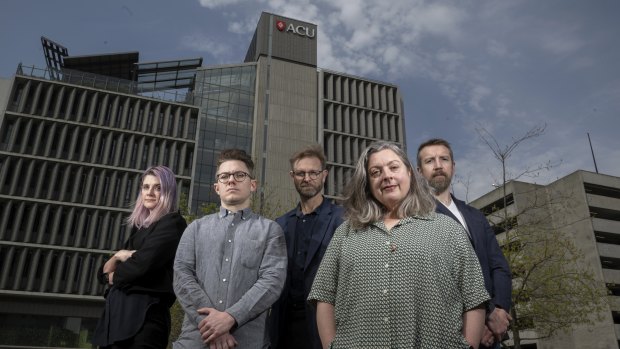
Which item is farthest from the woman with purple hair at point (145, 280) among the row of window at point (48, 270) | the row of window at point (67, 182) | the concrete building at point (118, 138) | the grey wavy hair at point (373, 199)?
the row of window at point (67, 182)

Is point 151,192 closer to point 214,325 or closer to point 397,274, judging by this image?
point 214,325

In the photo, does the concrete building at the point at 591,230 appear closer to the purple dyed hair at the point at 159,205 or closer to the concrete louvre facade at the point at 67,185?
the concrete louvre facade at the point at 67,185

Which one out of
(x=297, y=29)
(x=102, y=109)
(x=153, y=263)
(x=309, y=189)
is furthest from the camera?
(x=297, y=29)

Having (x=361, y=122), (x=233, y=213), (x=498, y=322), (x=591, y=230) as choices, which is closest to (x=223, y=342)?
(x=233, y=213)

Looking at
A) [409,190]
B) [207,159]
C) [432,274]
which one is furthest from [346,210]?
[207,159]

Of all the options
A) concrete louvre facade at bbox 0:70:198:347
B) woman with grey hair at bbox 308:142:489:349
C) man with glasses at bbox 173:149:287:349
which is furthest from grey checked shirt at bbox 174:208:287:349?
concrete louvre facade at bbox 0:70:198:347

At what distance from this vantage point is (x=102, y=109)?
43312 mm

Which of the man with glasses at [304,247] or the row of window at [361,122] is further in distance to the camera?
the row of window at [361,122]

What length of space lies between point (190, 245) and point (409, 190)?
1.69 m

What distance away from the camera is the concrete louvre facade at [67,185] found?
36.2 meters

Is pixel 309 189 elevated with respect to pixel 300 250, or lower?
elevated

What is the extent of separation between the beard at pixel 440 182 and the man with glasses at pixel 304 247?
0.89 m

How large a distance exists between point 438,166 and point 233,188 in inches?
73.6

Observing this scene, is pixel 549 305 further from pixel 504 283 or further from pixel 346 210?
pixel 346 210
